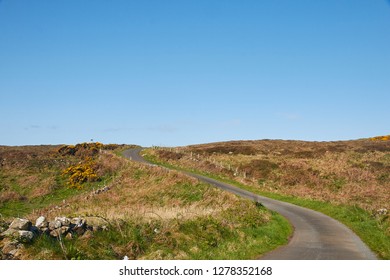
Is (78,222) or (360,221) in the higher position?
(78,222)

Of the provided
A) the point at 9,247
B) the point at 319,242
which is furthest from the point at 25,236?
the point at 319,242

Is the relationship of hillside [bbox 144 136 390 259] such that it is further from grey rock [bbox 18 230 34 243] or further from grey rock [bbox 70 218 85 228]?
grey rock [bbox 18 230 34 243]

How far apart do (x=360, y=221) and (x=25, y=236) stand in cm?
1792

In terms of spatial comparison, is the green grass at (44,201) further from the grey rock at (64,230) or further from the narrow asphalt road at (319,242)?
the narrow asphalt road at (319,242)

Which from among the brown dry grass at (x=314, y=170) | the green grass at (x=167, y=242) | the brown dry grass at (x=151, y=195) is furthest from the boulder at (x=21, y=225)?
the brown dry grass at (x=314, y=170)

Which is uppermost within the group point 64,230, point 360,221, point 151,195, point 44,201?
point 64,230

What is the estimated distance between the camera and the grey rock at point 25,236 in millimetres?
11305

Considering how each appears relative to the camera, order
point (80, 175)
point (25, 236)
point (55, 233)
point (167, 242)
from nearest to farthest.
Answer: point (25, 236) → point (55, 233) → point (167, 242) → point (80, 175)

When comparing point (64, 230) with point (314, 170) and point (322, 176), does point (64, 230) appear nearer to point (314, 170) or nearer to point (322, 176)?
point (322, 176)

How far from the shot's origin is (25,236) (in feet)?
37.3

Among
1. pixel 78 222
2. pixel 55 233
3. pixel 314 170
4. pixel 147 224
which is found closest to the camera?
pixel 55 233
